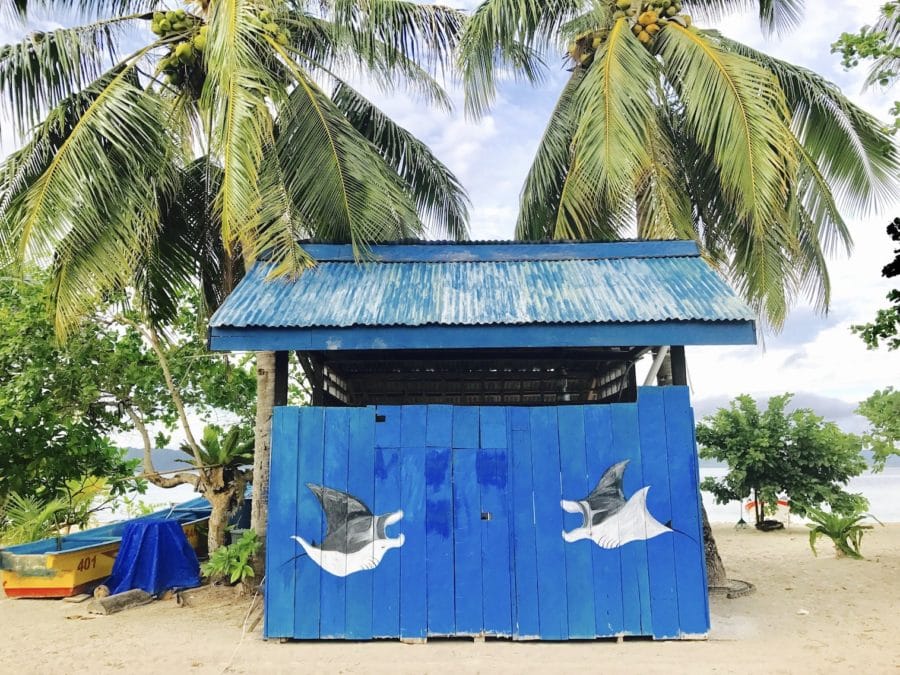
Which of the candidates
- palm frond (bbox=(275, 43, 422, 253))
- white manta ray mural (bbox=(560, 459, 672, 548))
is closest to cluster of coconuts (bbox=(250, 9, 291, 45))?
palm frond (bbox=(275, 43, 422, 253))

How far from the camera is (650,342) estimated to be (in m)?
5.48

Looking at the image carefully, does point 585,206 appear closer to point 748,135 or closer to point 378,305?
point 748,135

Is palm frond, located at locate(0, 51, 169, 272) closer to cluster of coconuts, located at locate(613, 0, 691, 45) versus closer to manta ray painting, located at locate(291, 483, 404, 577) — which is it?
manta ray painting, located at locate(291, 483, 404, 577)

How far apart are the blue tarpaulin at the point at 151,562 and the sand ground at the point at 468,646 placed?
32 cm

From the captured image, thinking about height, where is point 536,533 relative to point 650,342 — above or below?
below

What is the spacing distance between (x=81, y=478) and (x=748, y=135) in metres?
12.4

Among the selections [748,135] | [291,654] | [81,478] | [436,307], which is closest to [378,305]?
[436,307]

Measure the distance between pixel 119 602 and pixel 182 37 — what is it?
273 inches

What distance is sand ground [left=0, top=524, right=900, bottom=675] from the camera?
16.2ft

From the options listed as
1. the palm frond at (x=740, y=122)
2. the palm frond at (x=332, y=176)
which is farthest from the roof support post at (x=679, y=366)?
the palm frond at (x=332, y=176)

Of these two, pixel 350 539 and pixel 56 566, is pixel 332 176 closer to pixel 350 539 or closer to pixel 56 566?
pixel 350 539

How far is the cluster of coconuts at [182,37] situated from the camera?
27.0ft

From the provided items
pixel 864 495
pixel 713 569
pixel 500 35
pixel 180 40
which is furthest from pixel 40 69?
pixel 864 495

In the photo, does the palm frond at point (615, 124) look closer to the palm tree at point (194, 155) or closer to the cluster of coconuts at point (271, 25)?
the palm tree at point (194, 155)
